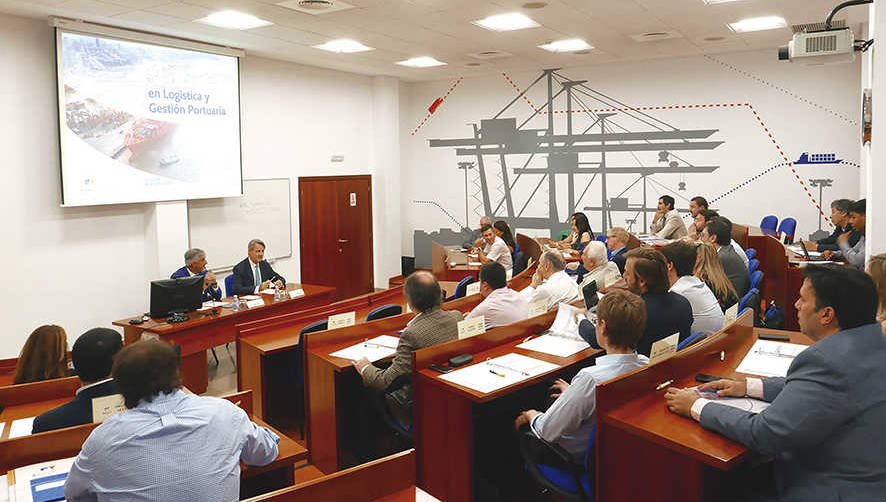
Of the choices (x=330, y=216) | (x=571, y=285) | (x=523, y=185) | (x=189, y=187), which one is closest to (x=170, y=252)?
(x=189, y=187)

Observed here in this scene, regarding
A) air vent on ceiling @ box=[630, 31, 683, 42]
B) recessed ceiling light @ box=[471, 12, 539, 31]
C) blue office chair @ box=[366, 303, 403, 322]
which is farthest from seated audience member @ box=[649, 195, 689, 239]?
blue office chair @ box=[366, 303, 403, 322]

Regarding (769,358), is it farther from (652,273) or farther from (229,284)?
(229,284)

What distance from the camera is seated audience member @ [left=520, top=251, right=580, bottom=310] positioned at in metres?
4.37

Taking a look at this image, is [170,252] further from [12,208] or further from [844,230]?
[844,230]

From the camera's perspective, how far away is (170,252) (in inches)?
280

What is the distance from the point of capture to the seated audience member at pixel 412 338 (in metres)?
3.29

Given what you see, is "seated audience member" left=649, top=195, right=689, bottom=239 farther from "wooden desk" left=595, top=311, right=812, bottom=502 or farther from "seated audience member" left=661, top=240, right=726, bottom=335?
"wooden desk" left=595, top=311, right=812, bottom=502

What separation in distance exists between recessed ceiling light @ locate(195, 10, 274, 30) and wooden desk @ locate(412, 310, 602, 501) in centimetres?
435

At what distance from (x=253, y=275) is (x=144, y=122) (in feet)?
7.05

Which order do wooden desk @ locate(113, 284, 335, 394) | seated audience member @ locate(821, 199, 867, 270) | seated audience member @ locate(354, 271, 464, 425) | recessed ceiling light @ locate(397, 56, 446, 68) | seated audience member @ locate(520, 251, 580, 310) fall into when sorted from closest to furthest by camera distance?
seated audience member @ locate(354, 271, 464, 425) < seated audience member @ locate(520, 251, 580, 310) < wooden desk @ locate(113, 284, 335, 394) < seated audience member @ locate(821, 199, 867, 270) < recessed ceiling light @ locate(397, 56, 446, 68)

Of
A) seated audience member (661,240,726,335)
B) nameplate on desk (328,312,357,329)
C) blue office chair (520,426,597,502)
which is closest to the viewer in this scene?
blue office chair (520,426,597,502)

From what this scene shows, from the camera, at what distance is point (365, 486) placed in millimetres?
1836

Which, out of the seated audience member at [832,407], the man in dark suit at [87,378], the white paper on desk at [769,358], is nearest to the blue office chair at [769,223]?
the white paper on desk at [769,358]

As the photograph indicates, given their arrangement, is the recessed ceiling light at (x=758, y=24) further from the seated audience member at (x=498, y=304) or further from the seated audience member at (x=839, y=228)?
the seated audience member at (x=498, y=304)
